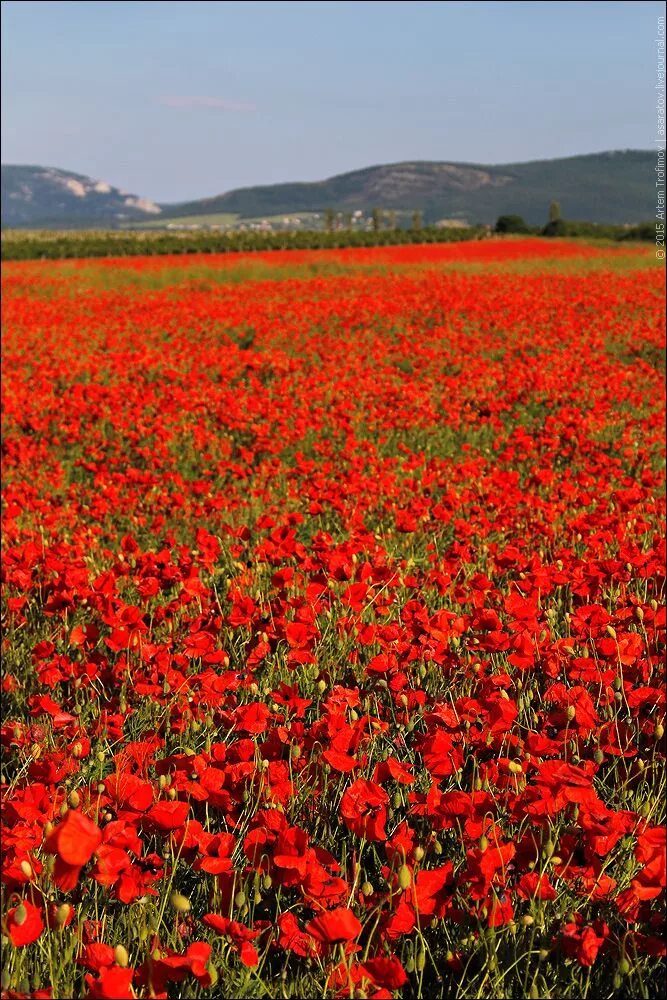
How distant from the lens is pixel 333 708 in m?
2.36

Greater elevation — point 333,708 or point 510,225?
point 510,225

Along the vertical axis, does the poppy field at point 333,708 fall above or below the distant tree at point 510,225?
below

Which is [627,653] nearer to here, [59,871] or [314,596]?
[314,596]

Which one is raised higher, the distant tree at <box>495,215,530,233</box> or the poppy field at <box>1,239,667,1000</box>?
the distant tree at <box>495,215,530,233</box>

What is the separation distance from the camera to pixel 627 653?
8.66 feet

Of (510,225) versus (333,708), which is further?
(510,225)

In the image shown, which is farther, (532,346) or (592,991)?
(532,346)

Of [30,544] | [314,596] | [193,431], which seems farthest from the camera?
[193,431]

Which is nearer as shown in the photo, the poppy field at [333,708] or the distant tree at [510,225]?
the poppy field at [333,708]

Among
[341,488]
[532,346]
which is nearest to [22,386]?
[341,488]

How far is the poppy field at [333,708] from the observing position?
68.8 inches

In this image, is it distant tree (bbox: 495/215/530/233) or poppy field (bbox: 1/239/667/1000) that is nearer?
poppy field (bbox: 1/239/667/1000)

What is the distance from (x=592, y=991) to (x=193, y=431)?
6200mm

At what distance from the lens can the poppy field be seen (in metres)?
1.75
